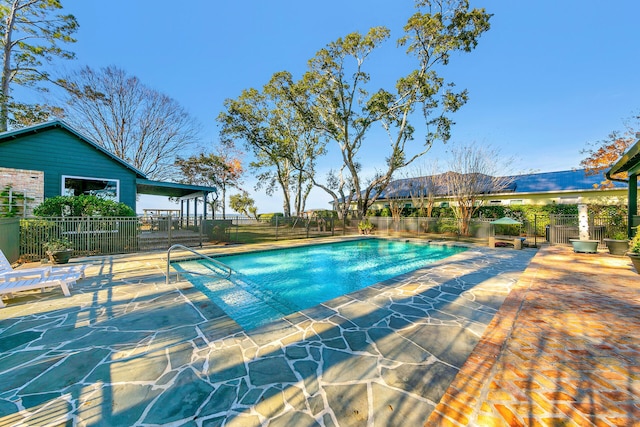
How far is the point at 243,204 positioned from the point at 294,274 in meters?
22.6

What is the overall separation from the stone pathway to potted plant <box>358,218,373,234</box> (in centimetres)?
1359

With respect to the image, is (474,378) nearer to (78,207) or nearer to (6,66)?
(78,207)

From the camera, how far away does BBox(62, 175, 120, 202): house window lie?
1047cm

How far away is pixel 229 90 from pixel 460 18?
17499 millimetres

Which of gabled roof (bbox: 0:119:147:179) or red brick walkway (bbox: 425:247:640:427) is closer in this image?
red brick walkway (bbox: 425:247:640:427)

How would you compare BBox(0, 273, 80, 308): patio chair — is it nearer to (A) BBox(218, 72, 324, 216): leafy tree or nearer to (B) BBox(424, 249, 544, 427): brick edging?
(B) BBox(424, 249, 544, 427): brick edging

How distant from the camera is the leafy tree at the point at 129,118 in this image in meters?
15.4

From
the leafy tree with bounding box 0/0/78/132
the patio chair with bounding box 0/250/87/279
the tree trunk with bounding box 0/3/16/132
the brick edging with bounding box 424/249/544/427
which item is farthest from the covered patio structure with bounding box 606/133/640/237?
the tree trunk with bounding box 0/3/16/132

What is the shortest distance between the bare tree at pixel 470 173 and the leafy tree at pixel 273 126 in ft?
39.5

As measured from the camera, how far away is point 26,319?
3.29 metres

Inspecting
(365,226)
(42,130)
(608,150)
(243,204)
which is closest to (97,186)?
(42,130)

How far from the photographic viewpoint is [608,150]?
44.9ft

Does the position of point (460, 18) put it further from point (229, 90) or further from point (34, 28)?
point (34, 28)

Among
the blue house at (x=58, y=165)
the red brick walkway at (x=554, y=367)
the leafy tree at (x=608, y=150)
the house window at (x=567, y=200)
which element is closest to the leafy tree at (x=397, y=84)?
the leafy tree at (x=608, y=150)
